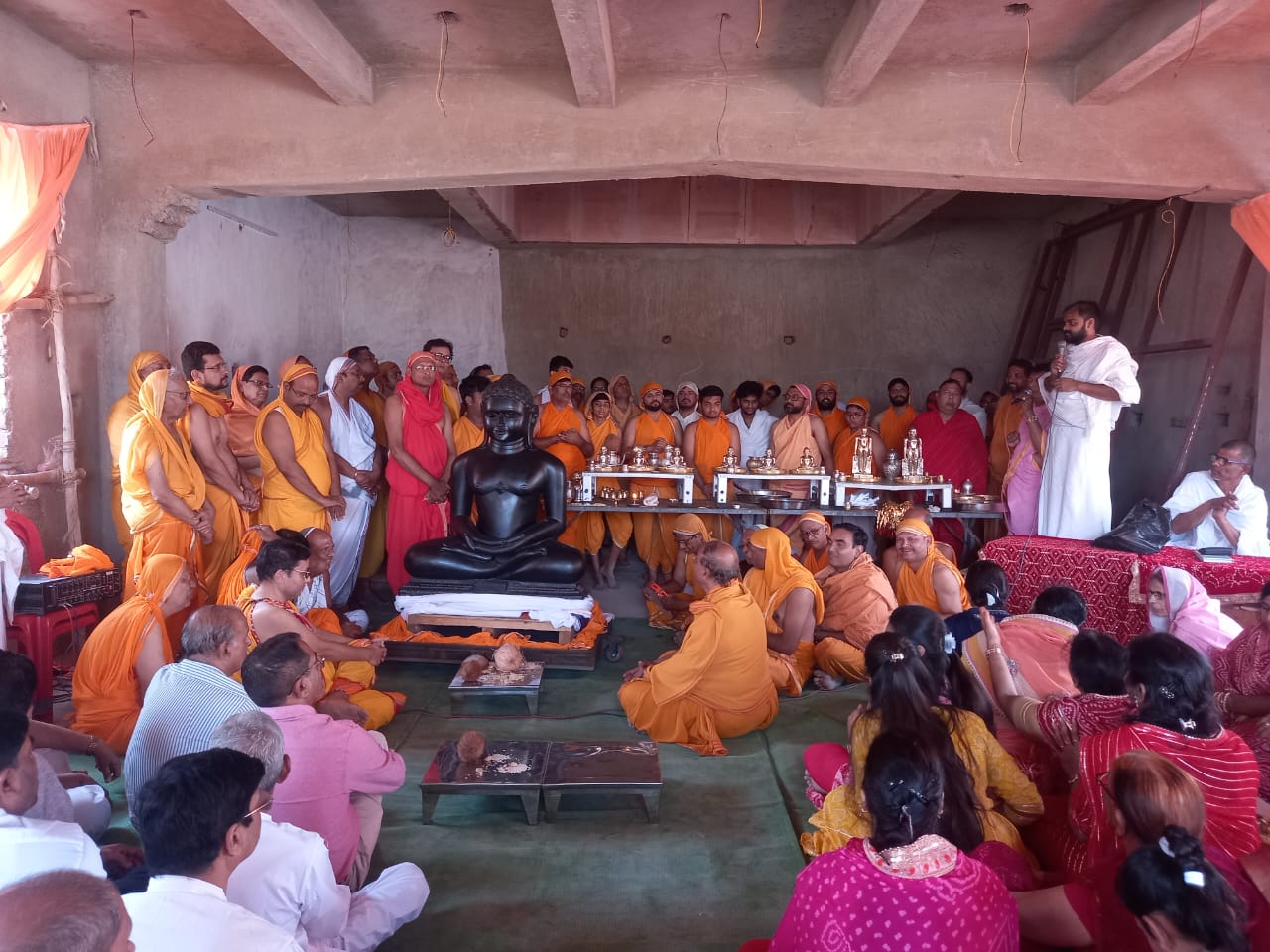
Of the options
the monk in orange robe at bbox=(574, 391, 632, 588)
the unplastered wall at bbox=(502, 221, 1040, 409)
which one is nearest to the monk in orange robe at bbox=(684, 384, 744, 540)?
the monk in orange robe at bbox=(574, 391, 632, 588)

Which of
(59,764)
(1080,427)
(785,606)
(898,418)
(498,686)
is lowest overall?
(498,686)

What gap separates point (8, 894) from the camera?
4.44ft

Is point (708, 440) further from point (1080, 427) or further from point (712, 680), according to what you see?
point (712, 680)

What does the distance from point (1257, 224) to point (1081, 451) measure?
71.5 inches

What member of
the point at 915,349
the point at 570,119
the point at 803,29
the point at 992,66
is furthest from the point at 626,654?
the point at 915,349

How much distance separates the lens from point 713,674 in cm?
445

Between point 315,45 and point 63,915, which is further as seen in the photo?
point 315,45

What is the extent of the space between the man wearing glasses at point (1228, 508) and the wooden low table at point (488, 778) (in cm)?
462

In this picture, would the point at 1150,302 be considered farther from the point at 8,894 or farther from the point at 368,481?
the point at 8,894

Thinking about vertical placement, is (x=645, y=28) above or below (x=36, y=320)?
above

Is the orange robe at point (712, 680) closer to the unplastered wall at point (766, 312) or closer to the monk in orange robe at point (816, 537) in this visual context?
the monk in orange robe at point (816, 537)

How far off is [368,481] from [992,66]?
A: 17.8ft

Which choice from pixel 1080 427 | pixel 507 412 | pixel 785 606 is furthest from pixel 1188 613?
pixel 507 412

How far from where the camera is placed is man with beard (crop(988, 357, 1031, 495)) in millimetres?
8375
